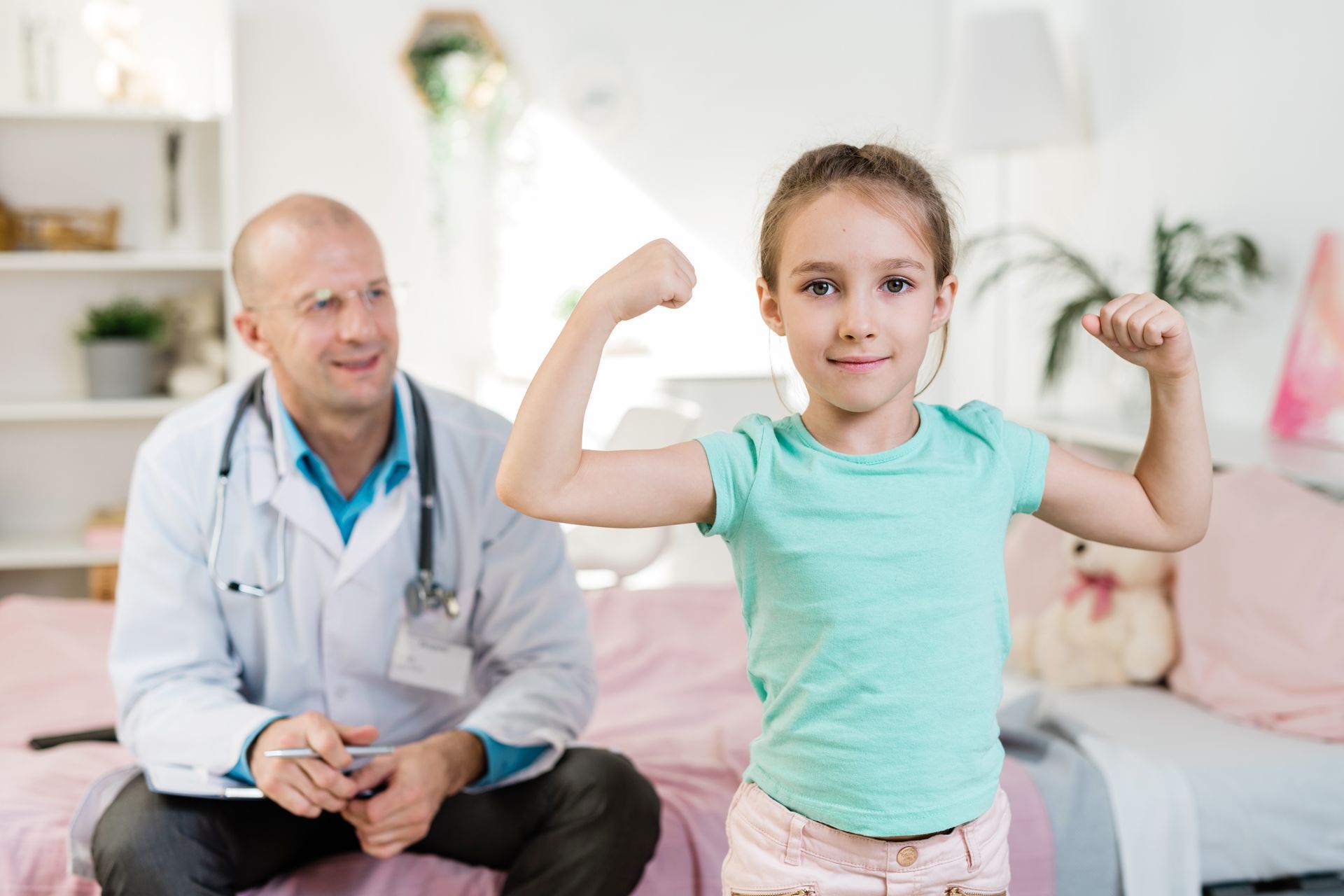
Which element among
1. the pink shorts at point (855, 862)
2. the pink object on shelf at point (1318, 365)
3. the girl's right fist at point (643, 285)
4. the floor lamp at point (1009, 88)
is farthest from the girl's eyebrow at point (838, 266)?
the floor lamp at point (1009, 88)

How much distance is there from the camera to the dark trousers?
144 cm

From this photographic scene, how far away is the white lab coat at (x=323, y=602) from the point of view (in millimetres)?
1591

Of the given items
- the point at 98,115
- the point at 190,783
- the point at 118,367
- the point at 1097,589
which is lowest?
the point at 190,783

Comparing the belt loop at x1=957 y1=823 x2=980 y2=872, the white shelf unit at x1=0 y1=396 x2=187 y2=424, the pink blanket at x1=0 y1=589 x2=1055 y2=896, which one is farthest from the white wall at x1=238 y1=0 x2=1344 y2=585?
the belt loop at x1=957 y1=823 x2=980 y2=872

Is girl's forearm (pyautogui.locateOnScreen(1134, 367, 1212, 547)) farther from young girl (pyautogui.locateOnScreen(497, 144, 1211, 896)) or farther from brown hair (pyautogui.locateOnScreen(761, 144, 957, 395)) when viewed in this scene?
brown hair (pyautogui.locateOnScreen(761, 144, 957, 395))

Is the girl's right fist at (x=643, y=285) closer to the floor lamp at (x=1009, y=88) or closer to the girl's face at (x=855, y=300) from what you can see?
the girl's face at (x=855, y=300)

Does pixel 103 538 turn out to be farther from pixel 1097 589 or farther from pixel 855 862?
pixel 855 862

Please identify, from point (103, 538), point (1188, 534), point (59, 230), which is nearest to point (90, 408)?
point (103, 538)

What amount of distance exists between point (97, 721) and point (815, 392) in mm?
1521

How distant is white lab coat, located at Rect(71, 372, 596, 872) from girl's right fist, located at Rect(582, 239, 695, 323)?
0.77 m

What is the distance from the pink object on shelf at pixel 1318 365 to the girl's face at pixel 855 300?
183 cm

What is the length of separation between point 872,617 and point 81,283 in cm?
372

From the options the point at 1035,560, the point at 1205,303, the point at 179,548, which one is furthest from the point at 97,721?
the point at 1205,303

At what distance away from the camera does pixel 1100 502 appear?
1108 mm
